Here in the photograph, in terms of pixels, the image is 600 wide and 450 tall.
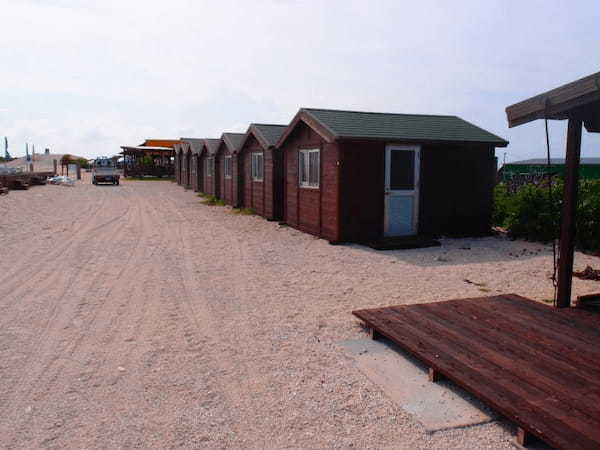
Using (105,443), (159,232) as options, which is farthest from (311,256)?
(105,443)

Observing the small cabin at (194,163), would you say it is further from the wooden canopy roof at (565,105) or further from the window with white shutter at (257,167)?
the wooden canopy roof at (565,105)

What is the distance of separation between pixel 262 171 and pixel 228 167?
5218mm

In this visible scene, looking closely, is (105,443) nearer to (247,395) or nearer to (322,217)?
(247,395)

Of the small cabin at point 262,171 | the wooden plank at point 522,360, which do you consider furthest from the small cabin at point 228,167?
the wooden plank at point 522,360

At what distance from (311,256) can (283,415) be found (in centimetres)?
625

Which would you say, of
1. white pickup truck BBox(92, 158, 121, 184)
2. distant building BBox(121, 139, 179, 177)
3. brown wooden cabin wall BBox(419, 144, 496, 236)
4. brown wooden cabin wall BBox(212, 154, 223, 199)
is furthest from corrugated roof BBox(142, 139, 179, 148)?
brown wooden cabin wall BBox(419, 144, 496, 236)

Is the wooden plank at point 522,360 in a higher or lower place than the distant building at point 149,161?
lower

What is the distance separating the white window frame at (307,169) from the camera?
1211 centimetres

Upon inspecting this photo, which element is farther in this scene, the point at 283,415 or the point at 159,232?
the point at 159,232

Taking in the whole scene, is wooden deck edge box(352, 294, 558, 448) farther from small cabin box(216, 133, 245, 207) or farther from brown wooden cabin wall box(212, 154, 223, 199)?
brown wooden cabin wall box(212, 154, 223, 199)

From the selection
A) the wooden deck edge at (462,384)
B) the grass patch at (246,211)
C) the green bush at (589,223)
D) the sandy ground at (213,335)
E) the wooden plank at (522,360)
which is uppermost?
the green bush at (589,223)

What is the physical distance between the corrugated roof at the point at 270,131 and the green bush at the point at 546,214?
6896mm

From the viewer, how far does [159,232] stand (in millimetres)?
13031

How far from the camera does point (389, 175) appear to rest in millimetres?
11438
